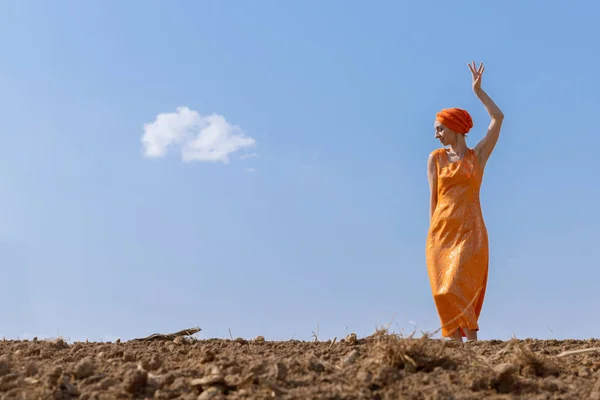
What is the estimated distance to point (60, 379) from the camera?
4.11 metres

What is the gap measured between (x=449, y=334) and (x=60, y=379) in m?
4.73

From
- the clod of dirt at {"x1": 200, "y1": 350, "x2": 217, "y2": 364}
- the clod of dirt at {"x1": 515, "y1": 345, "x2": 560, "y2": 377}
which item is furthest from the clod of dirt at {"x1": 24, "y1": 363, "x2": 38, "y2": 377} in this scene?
the clod of dirt at {"x1": 515, "y1": 345, "x2": 560, "y2": 377}

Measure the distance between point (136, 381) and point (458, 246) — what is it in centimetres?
460

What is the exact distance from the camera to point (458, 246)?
7.64m

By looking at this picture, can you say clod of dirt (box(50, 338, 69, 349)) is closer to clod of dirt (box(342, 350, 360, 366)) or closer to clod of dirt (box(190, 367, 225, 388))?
clod of dirt (box(190, 367, 225, 388))

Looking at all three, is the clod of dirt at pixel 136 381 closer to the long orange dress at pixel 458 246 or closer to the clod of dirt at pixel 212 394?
the clod of dirt at pixel 212 394

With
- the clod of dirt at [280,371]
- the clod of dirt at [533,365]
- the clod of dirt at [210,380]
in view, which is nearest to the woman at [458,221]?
the clod of dirt at [533,365]

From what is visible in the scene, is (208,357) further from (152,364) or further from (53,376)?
(53,376)

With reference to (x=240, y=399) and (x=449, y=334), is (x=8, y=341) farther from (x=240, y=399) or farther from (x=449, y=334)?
(x=449, y=334)

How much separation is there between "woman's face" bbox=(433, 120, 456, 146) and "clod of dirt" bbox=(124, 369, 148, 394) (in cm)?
511

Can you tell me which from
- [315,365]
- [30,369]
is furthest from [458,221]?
[30,369]

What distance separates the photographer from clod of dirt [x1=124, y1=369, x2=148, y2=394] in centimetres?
394

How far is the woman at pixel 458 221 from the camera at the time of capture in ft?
24.7

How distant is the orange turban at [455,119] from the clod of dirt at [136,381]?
5.13 metres
